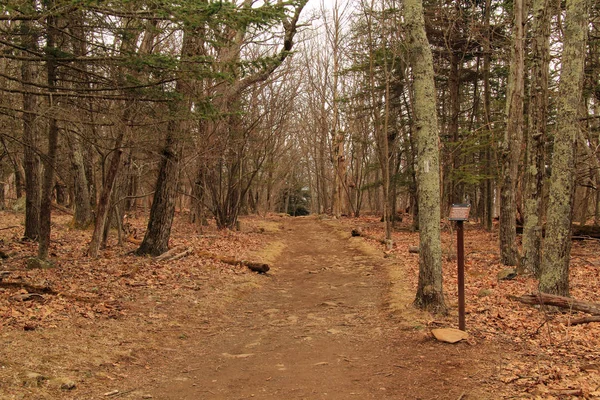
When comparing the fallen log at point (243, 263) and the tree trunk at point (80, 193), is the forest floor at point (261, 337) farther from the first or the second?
the tree trunk at point (80, 193)

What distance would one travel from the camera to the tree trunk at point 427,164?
734 centimetres

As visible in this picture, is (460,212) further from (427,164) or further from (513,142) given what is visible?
(513,142)

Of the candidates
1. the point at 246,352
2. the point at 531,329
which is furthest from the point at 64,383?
the point at 531,329

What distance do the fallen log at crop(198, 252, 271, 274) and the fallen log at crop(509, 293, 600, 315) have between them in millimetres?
6356

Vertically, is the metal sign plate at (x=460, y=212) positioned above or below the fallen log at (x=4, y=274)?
above

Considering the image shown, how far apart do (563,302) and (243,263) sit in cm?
756

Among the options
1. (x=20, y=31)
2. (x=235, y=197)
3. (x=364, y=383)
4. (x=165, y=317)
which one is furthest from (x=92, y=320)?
(x=235, y=197)

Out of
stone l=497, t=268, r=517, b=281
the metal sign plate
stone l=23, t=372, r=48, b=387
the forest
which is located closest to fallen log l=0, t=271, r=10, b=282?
the forest

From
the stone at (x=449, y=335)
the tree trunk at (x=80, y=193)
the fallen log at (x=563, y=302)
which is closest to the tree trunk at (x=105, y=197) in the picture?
the tree trunk at (x=80, y=193)

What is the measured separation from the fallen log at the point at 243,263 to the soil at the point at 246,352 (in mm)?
2137

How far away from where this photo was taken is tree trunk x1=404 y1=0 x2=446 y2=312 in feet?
24.1

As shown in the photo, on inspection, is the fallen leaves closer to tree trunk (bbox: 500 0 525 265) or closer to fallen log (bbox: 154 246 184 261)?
tree trunk (bbox: 500 0 525 265)

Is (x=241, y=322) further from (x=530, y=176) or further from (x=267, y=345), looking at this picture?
(x=530, y=176)

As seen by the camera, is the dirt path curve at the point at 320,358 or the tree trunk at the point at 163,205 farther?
the tree trunk at the point at 163,205
